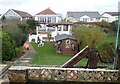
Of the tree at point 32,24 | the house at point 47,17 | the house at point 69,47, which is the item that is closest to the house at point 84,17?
the house at point 47,17

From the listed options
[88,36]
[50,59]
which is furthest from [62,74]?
[88,36]

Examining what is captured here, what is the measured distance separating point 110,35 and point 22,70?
1634 cm

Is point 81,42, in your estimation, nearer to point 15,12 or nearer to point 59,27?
point 59,27

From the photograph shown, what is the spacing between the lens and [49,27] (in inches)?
1009

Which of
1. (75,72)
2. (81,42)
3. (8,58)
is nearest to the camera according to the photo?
(75,72)

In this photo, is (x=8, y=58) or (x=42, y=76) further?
(x=8, y=58)

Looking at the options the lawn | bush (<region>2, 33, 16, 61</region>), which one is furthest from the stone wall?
bush (<region>2, 33, 16, 61</region>)

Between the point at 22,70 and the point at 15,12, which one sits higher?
the point at 15,12

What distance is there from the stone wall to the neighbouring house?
50.7 feet

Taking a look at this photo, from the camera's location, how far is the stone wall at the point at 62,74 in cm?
475

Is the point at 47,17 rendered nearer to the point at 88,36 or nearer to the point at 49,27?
the point at 49,27

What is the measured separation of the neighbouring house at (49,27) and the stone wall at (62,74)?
1544 centimetres

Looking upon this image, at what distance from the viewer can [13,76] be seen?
4.80 meters

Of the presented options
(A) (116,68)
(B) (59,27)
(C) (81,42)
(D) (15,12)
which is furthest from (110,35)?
(D) (15,12)
